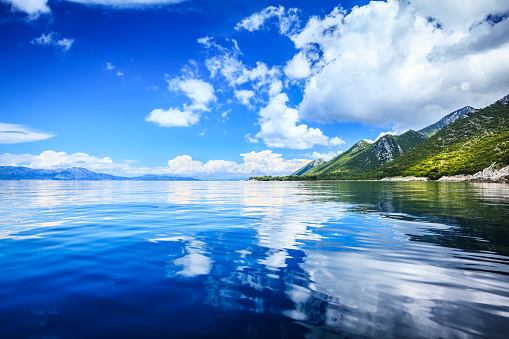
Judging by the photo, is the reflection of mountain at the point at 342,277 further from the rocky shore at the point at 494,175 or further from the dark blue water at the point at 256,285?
the rocky shore at the point at 494,175

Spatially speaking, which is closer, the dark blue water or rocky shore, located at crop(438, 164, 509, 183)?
the dark blue water

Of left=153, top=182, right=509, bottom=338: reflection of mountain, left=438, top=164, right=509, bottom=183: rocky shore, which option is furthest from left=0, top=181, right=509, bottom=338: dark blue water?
left=438, top=164, right=509, bottom=183: rocky shore

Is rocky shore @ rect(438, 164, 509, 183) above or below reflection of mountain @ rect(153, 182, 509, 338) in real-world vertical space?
above

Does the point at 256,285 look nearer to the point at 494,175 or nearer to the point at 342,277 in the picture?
the point at 342,277

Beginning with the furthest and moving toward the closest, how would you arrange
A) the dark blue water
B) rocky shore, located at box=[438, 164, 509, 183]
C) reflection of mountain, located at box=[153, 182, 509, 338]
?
rocky shore, located at box=[438, 164, 509, 183] < reflection of mountain, located at box=[153, 182, 509, 338] < the dark blue water

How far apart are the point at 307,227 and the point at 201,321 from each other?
51.7 ft

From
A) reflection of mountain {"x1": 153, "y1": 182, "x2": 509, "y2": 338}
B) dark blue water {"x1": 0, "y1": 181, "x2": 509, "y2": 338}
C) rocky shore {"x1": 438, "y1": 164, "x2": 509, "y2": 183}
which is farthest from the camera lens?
rocky shore {"x1": 438, "y1": 164, "x2": 509, "y2": 183}

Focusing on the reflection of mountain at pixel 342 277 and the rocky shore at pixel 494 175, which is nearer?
the reflection of mountain at pixel 342 277

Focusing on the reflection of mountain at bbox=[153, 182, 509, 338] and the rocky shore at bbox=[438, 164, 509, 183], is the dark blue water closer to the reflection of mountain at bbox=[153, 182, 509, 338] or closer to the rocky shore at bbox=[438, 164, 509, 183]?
the reflection of mountain at bbox=[153, 182, 509, 338]

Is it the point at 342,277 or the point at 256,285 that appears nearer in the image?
the point at 256,285

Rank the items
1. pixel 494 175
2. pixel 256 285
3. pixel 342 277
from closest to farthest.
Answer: pixel 256 285 < pixel 342 277 < pixel 494 175

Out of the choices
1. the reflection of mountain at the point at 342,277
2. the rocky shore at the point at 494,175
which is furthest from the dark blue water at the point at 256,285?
the rocky shore at the point at 494,175

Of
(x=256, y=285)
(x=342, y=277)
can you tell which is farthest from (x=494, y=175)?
(x=256, y=285)

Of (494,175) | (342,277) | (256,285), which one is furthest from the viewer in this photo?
(494,175)
